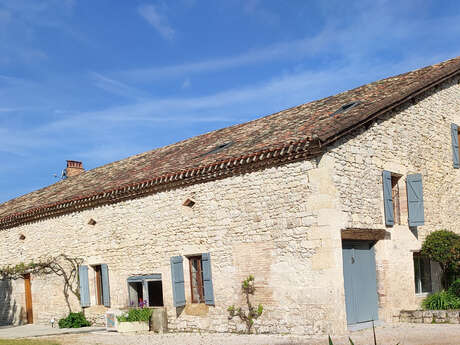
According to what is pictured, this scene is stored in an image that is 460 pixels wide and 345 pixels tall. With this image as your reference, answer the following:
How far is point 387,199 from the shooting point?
12570 millimetres

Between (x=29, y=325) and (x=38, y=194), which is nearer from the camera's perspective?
(x=29, y=325)

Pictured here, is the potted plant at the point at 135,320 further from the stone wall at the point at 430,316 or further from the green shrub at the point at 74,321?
the stone wall at the point at 430,316

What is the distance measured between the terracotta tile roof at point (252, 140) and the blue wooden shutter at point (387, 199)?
145 centimetres

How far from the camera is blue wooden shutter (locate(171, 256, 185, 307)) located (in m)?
13.6

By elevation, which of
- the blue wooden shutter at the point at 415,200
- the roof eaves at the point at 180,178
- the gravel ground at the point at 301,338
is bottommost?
the gravel ground at the point at 301,338

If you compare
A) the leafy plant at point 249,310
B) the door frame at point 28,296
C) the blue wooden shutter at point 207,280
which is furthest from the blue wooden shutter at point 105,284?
the leafy plant at point 249,310

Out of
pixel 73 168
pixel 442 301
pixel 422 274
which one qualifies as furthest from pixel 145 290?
pixel 73 168

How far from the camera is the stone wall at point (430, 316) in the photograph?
1173cm

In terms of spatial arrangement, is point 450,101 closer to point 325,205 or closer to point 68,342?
point 325,205

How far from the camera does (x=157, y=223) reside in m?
14.5

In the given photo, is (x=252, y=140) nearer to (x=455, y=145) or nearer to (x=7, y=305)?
(x=455, y=145)

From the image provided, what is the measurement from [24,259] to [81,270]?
3.76 meters

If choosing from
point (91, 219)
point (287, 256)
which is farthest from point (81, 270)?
point (287, 256)

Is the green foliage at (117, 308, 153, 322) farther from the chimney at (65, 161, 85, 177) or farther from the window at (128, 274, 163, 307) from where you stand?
the chimney at (65, 161, 85, 177)
